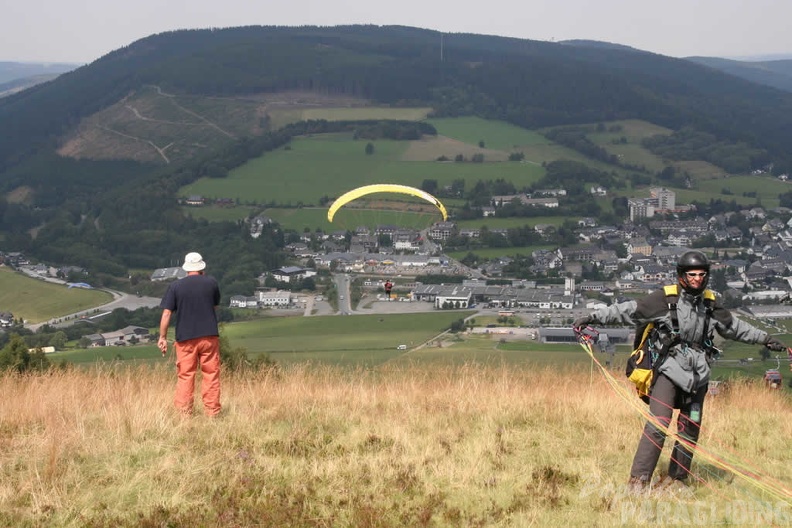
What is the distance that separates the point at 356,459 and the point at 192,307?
1668 millimetres

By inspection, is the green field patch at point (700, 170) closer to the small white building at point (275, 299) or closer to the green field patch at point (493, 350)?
Answer: the small white building at point (275, 299)

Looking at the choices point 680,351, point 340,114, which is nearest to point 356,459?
point 680,351

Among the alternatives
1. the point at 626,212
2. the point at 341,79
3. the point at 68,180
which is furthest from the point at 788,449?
the point at 341,79

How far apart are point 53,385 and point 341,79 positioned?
98973 millimetres

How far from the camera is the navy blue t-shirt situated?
5898 mm

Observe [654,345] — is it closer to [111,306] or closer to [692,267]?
[692,267]

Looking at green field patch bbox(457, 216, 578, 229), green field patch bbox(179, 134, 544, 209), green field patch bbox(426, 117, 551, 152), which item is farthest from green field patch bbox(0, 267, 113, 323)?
green field patch bbox(426, 117, 551, 152)

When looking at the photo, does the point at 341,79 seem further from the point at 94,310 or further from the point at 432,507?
the point at 432,507

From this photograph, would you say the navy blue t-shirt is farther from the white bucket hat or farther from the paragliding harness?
the paragliding harness

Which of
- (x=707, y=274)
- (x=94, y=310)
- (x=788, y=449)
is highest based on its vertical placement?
(x=707, y=274)

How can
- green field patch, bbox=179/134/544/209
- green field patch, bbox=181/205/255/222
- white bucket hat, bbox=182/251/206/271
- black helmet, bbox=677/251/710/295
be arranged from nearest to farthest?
black helmet, bbox=677/251/710/295 < white bucket hat, bbox=182/251/206/271 < green field patch, bbox=181/205/255/222 < green field patch, bbox=179/134/544/209

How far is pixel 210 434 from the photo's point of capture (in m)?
5.31

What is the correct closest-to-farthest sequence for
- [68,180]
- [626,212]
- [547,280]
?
[547,280] → [626,212] → [68,180]

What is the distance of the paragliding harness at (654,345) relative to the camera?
15.2 ft
